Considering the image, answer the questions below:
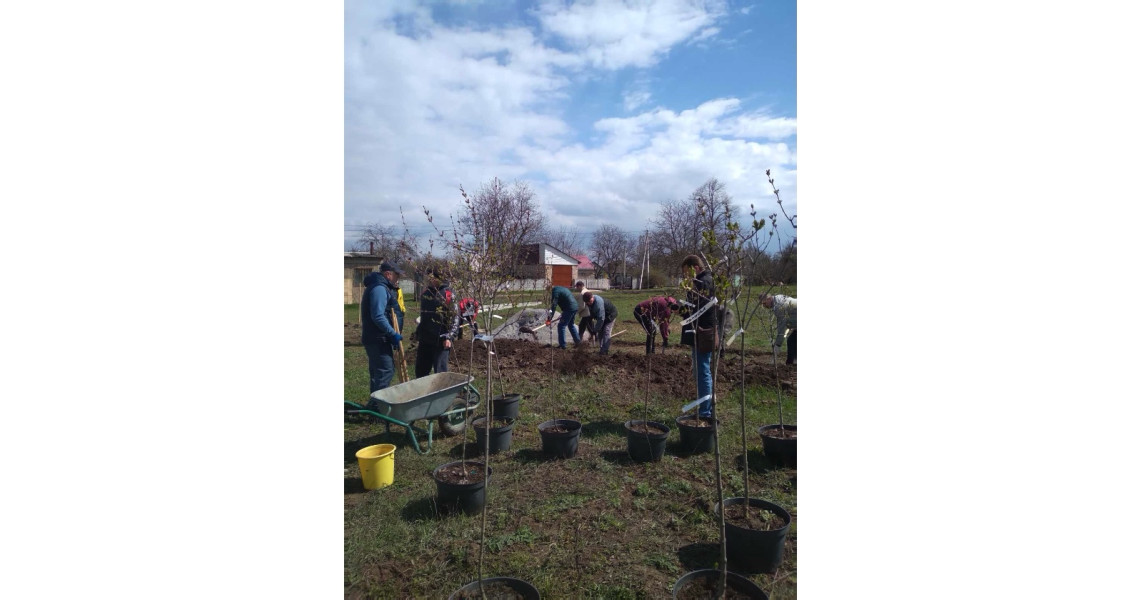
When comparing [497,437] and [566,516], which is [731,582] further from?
[497,437]

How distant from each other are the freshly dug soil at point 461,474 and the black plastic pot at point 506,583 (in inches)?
34.2

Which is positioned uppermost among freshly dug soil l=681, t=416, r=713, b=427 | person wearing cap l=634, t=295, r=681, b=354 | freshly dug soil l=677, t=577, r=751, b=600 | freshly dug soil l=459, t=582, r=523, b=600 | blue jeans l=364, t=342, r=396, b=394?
person wearing cap l=634, t=295, r=681, b=354

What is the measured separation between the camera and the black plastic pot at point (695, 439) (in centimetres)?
419

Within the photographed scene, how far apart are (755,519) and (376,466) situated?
254cm

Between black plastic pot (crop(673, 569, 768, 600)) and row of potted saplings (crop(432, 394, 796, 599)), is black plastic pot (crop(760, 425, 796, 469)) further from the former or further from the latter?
black plastic pot (crop(673, 569, 768, 600))

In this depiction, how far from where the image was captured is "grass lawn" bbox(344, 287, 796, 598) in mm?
2641

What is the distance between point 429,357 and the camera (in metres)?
5.53

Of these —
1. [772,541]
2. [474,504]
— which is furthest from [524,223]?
[772,541]

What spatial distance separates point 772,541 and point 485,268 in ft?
7.07

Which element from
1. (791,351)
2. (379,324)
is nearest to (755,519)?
(379,324)

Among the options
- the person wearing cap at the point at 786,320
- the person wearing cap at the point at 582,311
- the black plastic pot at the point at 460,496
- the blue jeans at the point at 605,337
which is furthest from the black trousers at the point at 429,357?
the person wearing cap at the point at 786,320

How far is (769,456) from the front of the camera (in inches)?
160

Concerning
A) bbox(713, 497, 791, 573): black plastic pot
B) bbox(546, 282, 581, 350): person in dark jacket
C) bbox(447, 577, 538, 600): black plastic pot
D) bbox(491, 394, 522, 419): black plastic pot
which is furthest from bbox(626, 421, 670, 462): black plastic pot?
bbox(546, 282, 581, 350): person in dark jacket

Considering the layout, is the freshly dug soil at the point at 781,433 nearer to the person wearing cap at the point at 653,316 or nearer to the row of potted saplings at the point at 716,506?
the row of potted saplings at the point at 716,506
